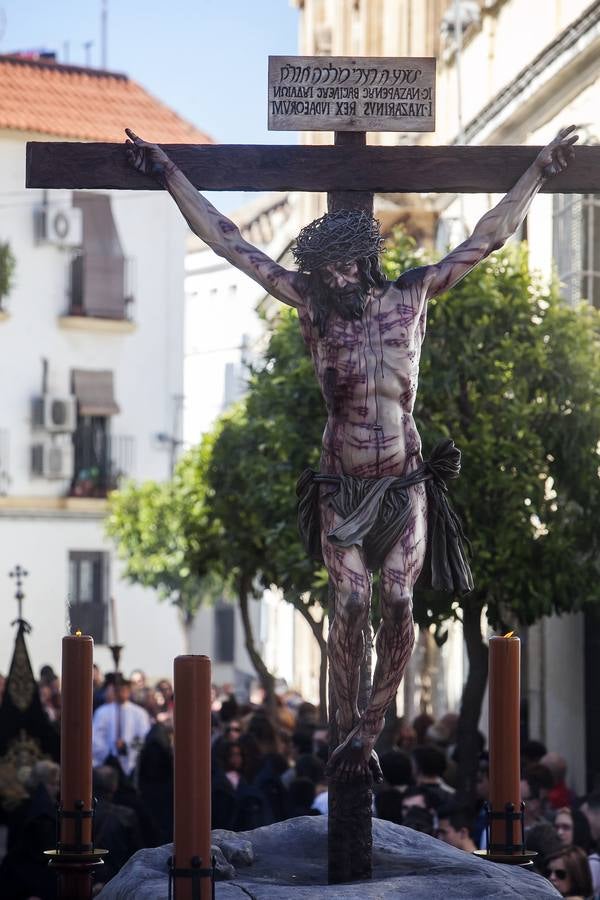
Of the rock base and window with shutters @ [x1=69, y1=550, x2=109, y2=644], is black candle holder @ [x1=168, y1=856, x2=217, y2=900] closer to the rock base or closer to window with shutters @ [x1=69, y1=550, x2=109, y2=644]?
the rock base

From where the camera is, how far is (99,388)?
39719 millimetres

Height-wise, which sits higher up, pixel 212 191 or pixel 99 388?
pixel 99 388

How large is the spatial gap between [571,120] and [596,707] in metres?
5.84

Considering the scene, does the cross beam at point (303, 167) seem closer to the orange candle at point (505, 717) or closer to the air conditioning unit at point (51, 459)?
the orange candle at point (505, 717)

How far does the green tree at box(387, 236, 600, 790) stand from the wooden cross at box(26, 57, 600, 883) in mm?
7715

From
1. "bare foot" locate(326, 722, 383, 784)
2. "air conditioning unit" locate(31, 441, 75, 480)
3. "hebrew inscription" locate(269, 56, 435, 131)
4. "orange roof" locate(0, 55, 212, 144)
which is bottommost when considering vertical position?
"bare foot" locate(326, 722, 383, 784)

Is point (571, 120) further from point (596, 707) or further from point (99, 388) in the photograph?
point (99, 388)

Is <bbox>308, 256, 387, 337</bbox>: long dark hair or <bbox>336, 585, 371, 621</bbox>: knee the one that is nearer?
<bbox>336, 585, 371, 621</bbox>: knee

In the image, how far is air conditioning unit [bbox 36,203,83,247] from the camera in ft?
127

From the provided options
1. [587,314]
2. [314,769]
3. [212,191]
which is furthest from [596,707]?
[212,191]

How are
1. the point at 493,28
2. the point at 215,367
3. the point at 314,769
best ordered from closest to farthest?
the point at 314,769, the point at 493,28, the point at 215,367

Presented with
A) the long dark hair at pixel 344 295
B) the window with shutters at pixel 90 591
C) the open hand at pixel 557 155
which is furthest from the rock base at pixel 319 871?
the window with shutters at pixel 90 591

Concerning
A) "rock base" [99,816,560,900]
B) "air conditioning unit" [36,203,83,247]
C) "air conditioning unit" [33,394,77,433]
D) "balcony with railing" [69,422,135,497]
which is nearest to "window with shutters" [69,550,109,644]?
"balcony with railing" [69,422,135,497]

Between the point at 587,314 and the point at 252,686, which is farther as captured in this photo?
the point at 252,686
